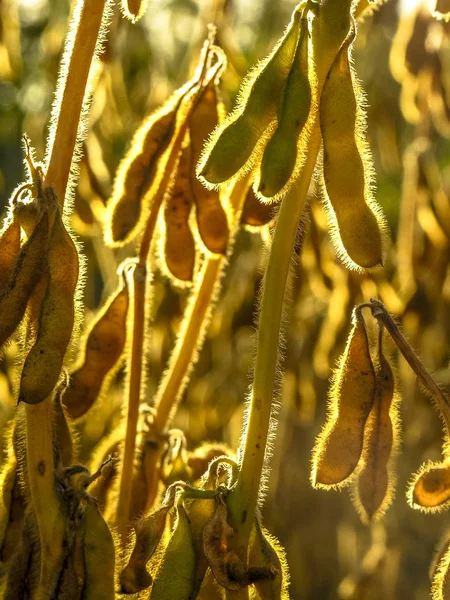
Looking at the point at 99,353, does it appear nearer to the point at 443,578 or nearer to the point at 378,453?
the point at 378,453

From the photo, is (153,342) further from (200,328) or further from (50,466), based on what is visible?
(50,466)

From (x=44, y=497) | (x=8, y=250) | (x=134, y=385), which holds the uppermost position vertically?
(x=8, y=250)

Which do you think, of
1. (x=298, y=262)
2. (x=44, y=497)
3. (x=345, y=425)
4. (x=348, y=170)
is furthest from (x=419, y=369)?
(x=298, y=262)

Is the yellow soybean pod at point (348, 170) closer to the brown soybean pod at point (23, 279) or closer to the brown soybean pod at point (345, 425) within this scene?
the brown soybean pod at point (345, 425)

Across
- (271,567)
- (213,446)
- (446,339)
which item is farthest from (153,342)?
(271,567)

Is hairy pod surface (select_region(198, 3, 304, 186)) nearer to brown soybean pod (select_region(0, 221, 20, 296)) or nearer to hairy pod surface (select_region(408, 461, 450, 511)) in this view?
brown soybean pod (select_region(0, 221, 20, 296))

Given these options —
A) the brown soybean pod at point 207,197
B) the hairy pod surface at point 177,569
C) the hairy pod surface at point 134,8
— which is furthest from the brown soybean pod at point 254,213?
the hairy pod surface at point 177,569

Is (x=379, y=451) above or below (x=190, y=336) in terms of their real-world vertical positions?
below
